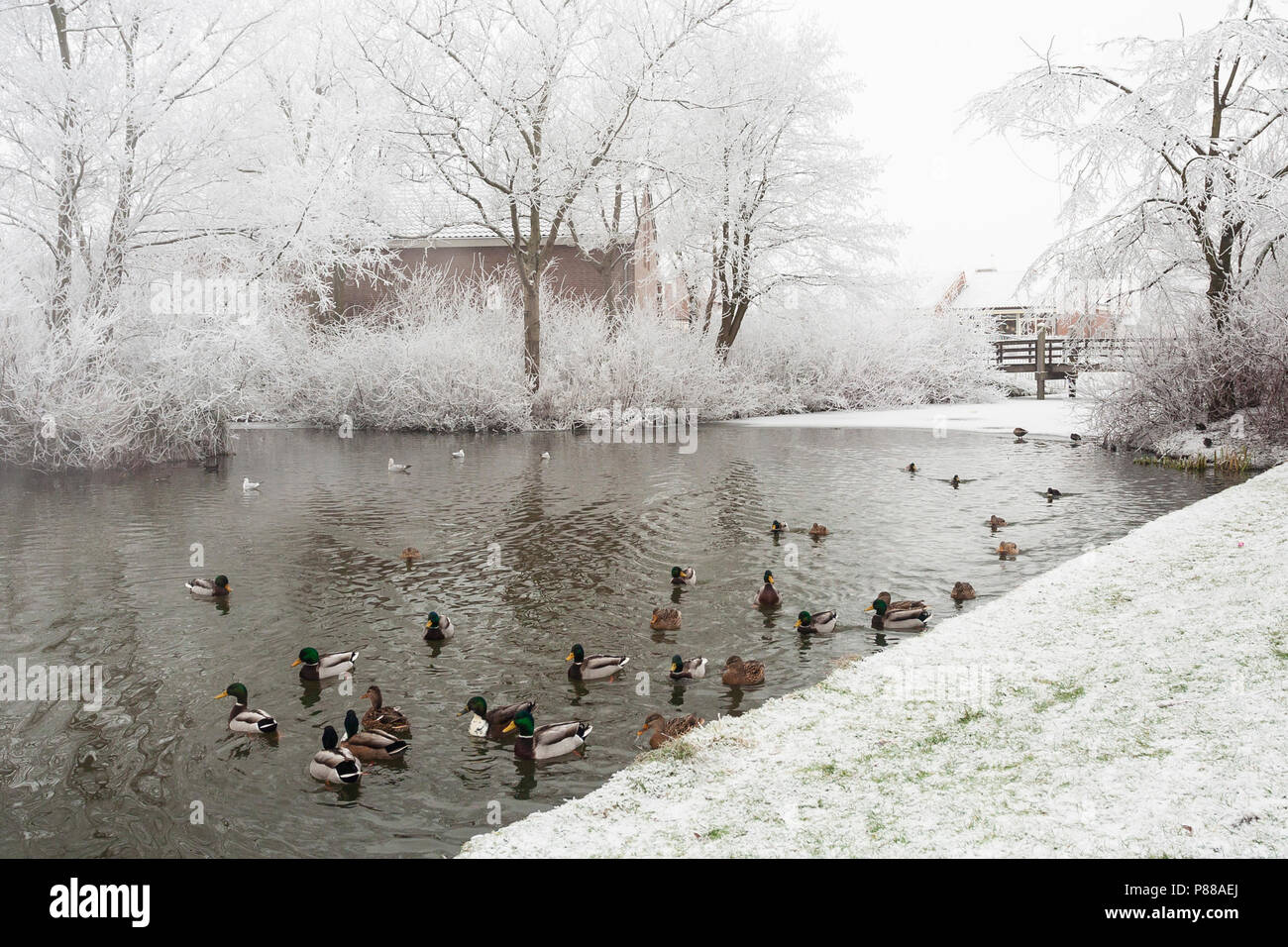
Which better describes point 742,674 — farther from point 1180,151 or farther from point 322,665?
point 1180,151

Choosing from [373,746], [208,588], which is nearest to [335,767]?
[373,746]

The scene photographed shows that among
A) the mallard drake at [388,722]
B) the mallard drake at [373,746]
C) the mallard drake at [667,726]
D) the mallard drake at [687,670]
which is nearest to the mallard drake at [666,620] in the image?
the mallard drake at [687,670]

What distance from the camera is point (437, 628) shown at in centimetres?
860

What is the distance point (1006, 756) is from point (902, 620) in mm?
3162

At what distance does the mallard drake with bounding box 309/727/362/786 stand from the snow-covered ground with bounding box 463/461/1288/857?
4.49ft

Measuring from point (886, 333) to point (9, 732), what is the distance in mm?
37842

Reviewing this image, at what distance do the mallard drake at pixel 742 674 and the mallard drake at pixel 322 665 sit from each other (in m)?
3.13

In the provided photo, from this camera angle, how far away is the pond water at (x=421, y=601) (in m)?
5.73

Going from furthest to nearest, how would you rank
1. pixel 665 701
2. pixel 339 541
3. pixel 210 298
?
pixel 210 298, pixel 339 541, pixel 665 701

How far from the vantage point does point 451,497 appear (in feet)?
55.7

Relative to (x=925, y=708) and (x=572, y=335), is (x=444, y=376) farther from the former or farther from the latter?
(x=925, y=708)

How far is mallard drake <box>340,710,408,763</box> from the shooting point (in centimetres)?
617

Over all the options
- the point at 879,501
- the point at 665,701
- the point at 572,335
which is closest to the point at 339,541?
the point at 665,701

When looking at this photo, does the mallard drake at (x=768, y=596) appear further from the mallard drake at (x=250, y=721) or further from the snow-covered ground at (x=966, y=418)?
the snow-covered ground at (x=966, y=418)
